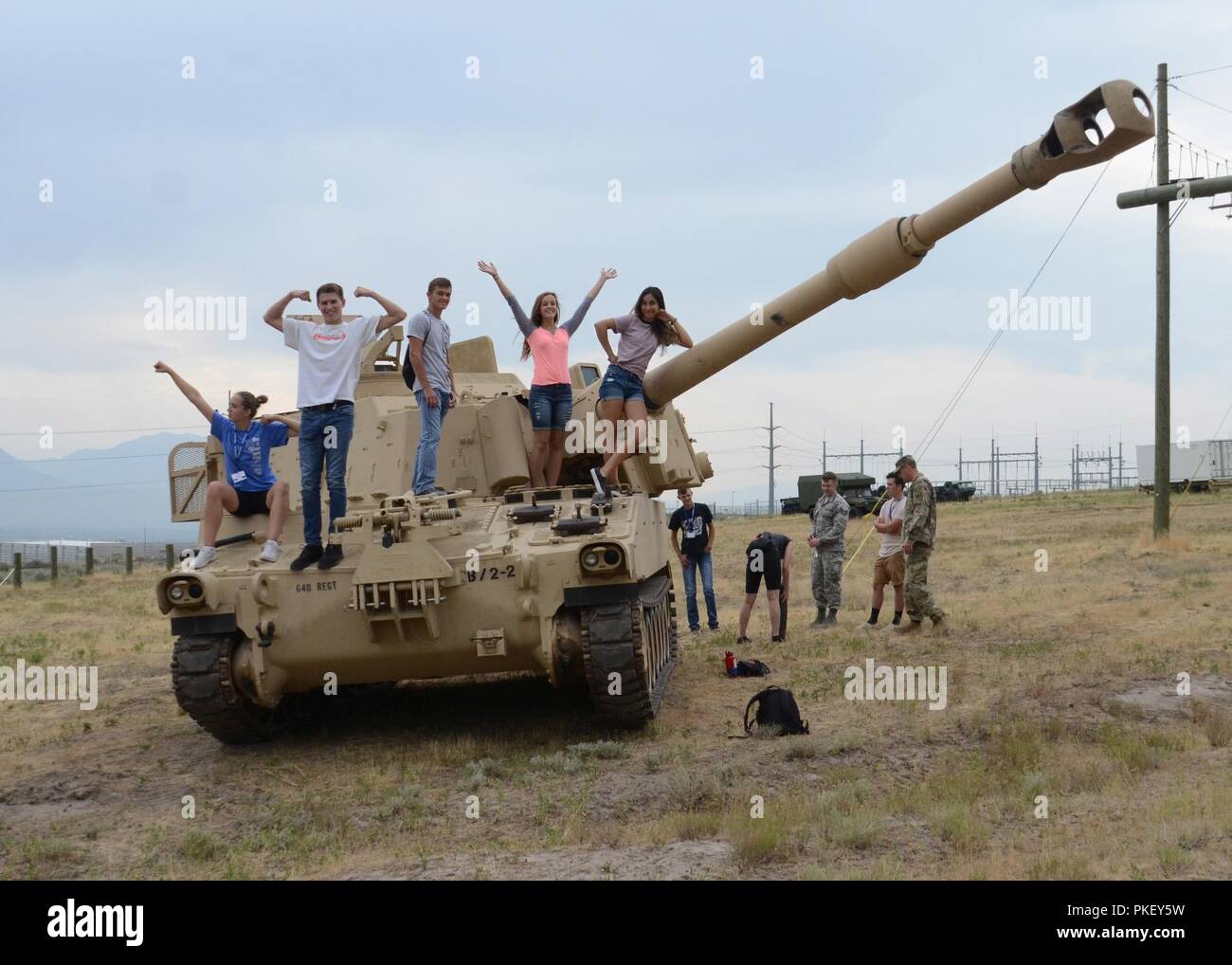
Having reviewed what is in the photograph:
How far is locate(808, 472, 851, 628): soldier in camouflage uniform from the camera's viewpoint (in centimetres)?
1519

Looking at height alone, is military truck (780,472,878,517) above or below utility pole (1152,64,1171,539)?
below

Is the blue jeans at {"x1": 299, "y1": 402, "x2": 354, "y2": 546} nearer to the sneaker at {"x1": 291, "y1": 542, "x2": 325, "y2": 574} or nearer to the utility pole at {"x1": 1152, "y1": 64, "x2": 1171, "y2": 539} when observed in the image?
the sneaker at {"x1": 291, "y1": 542, "x2": 325, "y2": 574}

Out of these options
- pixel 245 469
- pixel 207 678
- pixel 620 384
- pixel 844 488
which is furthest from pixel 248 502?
pixel 844 488

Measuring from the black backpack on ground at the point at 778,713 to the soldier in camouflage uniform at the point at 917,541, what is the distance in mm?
4524

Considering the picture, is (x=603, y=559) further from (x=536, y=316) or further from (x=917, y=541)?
(x=917, y=541)

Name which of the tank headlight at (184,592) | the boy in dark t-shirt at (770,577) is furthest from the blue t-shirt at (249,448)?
the boy in dark t-shirt at (770,577)

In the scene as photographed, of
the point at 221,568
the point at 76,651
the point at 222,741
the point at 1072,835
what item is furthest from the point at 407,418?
the point at 76,651

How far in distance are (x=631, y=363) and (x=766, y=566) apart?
4362mm

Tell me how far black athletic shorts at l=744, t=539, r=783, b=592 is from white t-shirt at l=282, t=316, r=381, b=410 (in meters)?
6.41

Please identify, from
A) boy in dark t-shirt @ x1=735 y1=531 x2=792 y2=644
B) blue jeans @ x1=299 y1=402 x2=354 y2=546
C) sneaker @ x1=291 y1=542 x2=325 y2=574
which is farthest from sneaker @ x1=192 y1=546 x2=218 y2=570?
boy in dark t-shirt @ x1=735 y1=531 x2=792 y2=644

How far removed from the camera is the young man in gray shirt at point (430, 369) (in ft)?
32.3

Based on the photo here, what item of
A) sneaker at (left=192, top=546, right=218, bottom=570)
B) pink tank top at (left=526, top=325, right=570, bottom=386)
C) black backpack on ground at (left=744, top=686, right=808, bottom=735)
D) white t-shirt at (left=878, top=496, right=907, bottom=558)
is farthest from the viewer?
white t-shirt at (left=878, top=496, right=907, bottom=558)

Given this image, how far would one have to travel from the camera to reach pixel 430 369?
9.92 metres

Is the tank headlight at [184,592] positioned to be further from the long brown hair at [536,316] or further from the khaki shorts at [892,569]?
the khaki shorts at [892,569]
